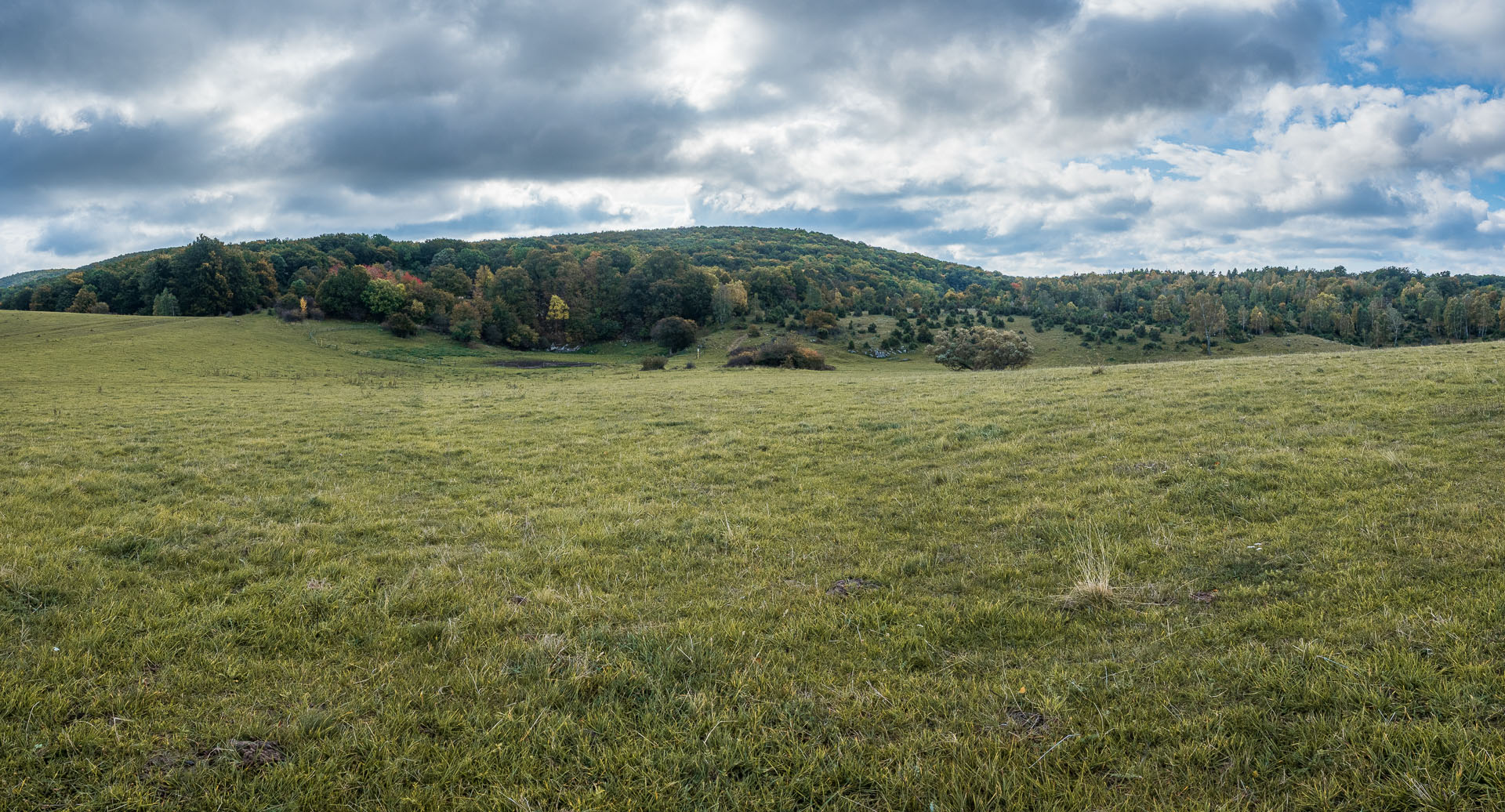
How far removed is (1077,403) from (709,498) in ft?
40.5

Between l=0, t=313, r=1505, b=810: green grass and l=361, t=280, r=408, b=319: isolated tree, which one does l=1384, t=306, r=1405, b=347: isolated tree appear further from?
l=361, t=280, r=408, b=319: isolated tree

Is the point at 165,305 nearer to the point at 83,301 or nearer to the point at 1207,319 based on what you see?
the point at 83,301

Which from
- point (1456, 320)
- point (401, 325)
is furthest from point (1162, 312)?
point (401, 325)

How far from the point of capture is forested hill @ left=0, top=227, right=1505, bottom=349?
87.4 meters

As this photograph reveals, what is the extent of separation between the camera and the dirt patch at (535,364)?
6494cm

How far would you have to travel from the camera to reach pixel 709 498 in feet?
37.3

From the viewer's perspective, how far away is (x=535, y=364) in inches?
2702

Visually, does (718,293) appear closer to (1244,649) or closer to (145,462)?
(145,462)

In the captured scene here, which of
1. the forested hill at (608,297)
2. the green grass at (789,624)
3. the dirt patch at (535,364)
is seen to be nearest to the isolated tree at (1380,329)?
the forested hill at (608,297)

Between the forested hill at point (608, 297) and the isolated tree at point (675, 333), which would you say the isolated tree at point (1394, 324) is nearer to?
the forested hill at point (608, 297)

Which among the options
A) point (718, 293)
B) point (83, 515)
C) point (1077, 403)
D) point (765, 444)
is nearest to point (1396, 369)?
Answer: point (1077, 403)

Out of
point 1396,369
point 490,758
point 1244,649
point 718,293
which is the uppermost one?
point 718,293

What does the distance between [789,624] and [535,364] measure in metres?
67.3

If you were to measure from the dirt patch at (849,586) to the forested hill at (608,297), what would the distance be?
272 feet
